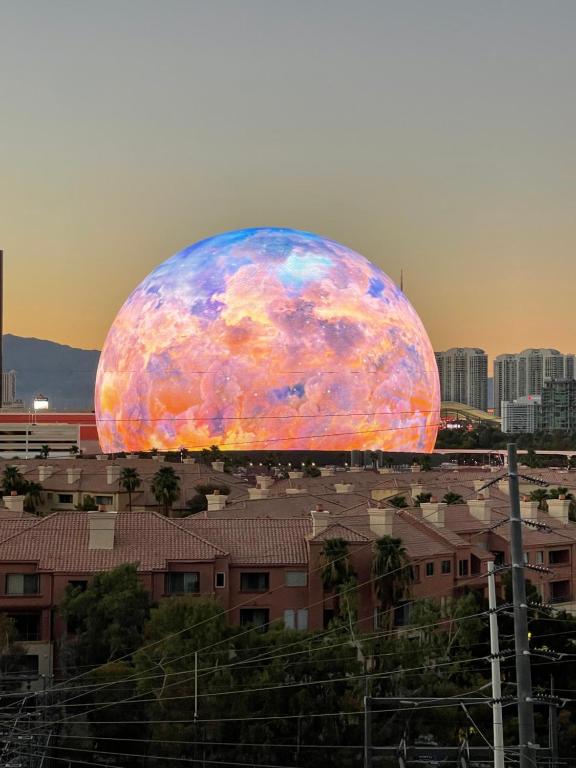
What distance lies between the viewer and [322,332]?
111688mm

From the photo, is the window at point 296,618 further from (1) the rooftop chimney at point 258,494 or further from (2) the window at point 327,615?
(1) the rooftop chimney at point 258,494

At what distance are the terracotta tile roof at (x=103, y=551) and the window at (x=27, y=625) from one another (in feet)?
4.19

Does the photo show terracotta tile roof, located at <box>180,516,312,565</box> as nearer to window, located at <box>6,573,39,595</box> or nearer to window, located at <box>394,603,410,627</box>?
window, located at <box>394,603,410,627</box>

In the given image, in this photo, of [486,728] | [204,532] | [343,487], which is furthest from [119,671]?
[343,487]

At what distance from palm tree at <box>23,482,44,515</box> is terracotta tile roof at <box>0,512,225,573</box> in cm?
2775

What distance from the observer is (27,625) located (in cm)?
4409

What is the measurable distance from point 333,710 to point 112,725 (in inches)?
174

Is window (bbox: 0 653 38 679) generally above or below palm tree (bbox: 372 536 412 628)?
below

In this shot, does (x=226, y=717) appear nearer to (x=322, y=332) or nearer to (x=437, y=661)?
(x=437, y=661)

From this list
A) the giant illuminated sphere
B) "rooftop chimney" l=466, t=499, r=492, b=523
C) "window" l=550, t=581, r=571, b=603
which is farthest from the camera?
the giant illuminated sphere

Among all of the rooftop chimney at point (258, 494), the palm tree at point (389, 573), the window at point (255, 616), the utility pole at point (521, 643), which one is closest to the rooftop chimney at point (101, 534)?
the window at point (255, 616)

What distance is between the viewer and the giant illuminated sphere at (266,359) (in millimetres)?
110875

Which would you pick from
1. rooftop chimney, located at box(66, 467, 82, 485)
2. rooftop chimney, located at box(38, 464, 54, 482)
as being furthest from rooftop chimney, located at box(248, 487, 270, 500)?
rooftop chimney, located at box(38, 464, 54, 482)

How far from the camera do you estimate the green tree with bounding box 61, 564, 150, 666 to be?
40.5 meters
